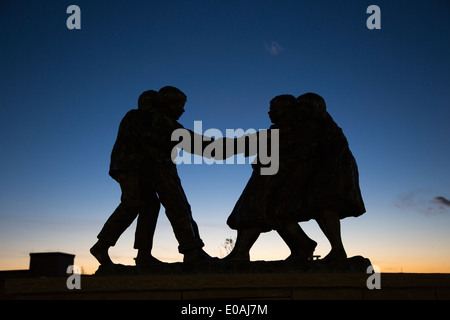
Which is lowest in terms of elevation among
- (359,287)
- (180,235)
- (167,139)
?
(359,287)

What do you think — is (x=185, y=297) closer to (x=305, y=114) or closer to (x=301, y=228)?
(x=301, y=228)

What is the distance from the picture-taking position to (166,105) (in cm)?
575

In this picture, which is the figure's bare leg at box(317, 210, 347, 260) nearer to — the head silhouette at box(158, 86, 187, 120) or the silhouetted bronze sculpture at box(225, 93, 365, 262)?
the silhouetted bronze sculpture at box(225, 93, 365, 262)

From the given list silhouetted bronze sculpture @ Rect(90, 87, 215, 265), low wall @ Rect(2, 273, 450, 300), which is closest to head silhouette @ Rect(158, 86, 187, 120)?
silhouetted bronze sculpture @ Rect(90, 87, 215, 265)

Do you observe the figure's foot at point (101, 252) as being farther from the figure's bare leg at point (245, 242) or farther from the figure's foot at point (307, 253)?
the figure's foot at point (307, 253)

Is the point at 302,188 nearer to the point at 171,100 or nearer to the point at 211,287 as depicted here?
the point at 211,287

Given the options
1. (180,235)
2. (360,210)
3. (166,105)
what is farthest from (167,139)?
(360,210)

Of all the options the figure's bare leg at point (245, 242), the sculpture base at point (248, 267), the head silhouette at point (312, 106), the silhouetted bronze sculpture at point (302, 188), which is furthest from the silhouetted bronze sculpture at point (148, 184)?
the head silhouette at point (312, 106)

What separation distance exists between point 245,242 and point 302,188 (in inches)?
38.4

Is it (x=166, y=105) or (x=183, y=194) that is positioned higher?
(x=166, y=105)

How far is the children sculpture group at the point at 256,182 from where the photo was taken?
5.36 meters

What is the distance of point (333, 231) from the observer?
5316 millimetres
